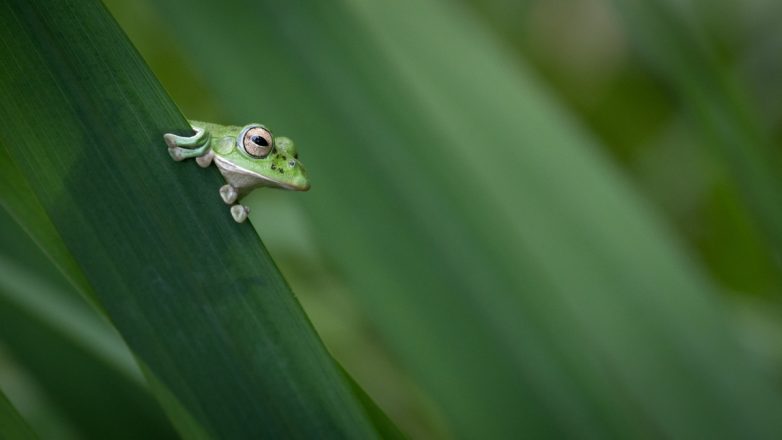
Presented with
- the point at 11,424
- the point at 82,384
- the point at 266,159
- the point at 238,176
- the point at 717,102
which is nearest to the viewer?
the point at 11,424

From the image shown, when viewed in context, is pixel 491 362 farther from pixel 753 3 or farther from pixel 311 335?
pixel 753 3

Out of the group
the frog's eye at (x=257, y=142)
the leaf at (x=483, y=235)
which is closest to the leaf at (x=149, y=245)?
the frog's eye at (x=257, y=142)

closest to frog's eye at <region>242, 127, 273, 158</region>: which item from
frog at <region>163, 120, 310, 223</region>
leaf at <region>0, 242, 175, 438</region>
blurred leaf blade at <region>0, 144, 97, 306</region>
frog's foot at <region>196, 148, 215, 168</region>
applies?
frog at <region>163, 120, 310, 223</region>

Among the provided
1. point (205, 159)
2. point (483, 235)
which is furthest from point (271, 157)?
point (483, 235)

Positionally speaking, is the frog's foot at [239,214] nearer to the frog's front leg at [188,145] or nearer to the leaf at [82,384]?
the frog's front leg at [188,145]

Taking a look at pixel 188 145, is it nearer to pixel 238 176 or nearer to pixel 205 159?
pixel 205 159

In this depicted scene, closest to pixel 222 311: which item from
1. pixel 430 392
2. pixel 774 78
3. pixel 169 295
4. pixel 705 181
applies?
pixel 169 295
